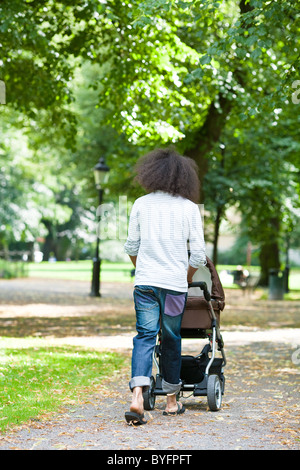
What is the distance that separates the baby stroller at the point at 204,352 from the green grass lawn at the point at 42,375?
0.96 metres

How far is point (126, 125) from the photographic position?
522 inches

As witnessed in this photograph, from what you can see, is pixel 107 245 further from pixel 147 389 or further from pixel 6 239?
pixel 147 389

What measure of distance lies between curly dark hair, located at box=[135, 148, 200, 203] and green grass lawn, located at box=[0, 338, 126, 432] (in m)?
2.07

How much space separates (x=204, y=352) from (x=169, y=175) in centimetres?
174

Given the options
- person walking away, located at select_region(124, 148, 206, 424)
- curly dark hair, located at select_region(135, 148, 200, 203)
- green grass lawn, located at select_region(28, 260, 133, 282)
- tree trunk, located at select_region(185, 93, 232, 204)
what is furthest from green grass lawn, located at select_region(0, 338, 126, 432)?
green grass lawn, located at select_region(28, 260, 133, 282)

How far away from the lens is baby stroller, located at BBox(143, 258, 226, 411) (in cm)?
658

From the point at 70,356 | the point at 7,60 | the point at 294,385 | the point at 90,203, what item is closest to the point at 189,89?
the point at 7,60

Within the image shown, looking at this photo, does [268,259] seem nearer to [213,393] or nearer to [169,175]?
[213,393]

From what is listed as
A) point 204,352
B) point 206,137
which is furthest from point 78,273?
point 204,352

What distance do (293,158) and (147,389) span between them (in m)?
19.7

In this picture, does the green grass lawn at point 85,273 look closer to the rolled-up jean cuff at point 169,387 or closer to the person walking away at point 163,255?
the rolled-up jean cuff at point 169,387

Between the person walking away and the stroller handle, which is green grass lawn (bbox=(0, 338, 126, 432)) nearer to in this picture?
the person walking away

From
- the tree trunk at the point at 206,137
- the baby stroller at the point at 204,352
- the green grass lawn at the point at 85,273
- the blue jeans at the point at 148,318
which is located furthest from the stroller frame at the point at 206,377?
the green grass lawn at the point at 85,273

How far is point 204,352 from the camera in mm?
6984
